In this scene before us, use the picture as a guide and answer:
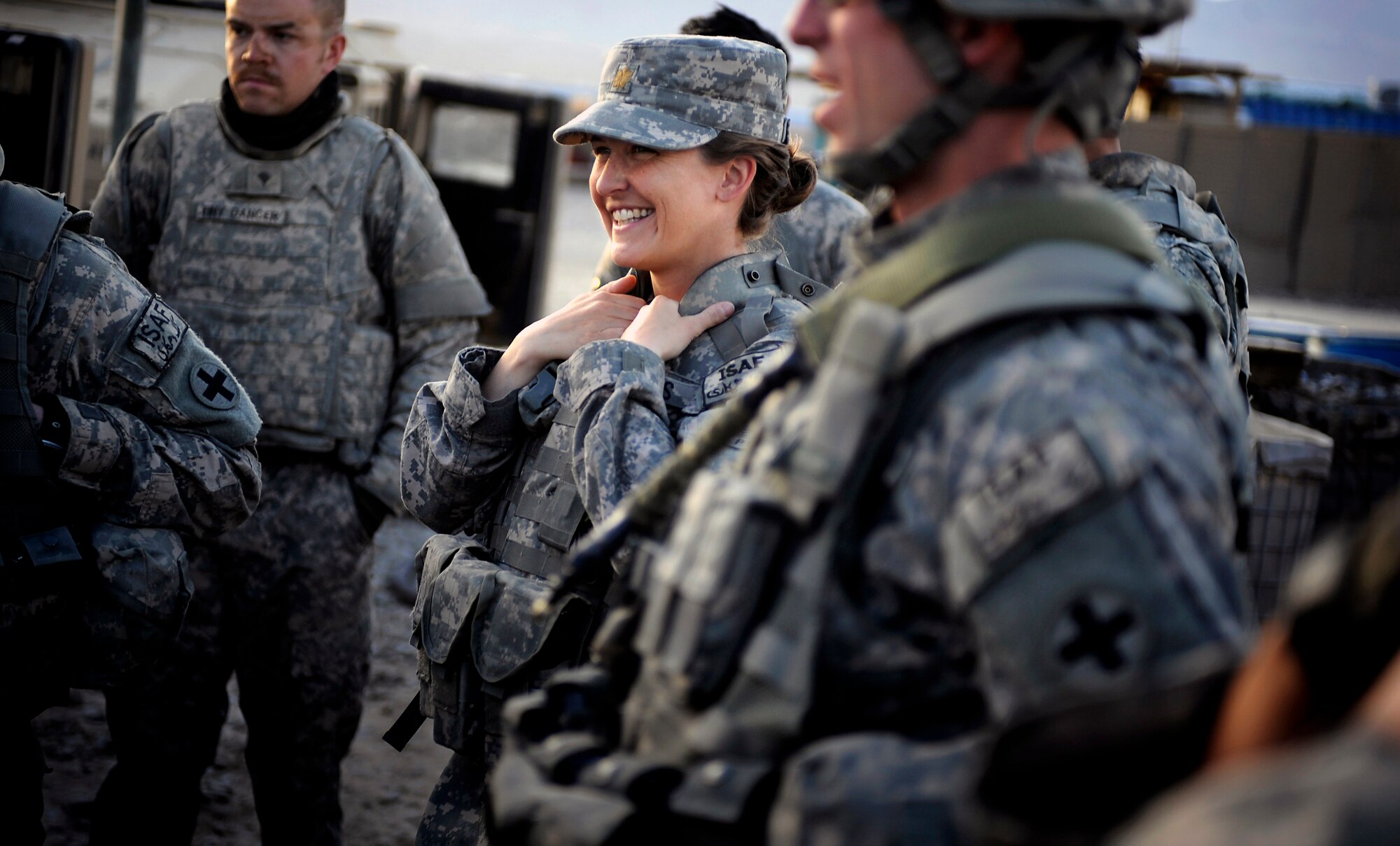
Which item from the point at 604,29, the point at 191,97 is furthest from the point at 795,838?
the point at 604,29

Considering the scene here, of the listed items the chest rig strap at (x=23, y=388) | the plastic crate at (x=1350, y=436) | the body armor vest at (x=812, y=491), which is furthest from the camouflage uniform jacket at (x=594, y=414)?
the plastic crate at (x=1350, y=436)

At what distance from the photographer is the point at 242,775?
14.5 feet

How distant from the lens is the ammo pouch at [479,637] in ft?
8.27

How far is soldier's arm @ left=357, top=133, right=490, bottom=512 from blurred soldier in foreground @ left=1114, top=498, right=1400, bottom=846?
11.0ft

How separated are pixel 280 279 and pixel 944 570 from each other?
318cm

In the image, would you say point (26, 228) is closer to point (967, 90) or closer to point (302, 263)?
point (302, 263)

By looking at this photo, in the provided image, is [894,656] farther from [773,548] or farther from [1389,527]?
[1389,527]

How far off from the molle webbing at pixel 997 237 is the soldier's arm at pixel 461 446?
4.54 ft

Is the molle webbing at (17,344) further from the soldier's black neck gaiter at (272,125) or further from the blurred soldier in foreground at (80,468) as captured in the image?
the soldier's black neck gaiter at (272,125)

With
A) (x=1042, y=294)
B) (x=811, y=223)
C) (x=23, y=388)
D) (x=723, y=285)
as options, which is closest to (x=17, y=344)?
(x=23, y=388)

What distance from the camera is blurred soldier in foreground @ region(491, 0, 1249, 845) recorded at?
3.74 feet

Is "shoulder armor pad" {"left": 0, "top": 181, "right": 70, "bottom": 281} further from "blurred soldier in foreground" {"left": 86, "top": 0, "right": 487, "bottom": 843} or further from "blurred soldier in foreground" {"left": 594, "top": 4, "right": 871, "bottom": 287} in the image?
"blurred soldier in foreground" {"left": 594, "top": 4, "right": 871, "bottom": 287}

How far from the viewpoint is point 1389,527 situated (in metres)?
0.87

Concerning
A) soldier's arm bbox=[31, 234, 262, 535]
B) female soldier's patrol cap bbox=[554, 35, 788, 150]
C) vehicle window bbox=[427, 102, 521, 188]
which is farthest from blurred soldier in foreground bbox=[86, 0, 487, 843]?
vehicle window bbox=[427, 102, 521, 188]
